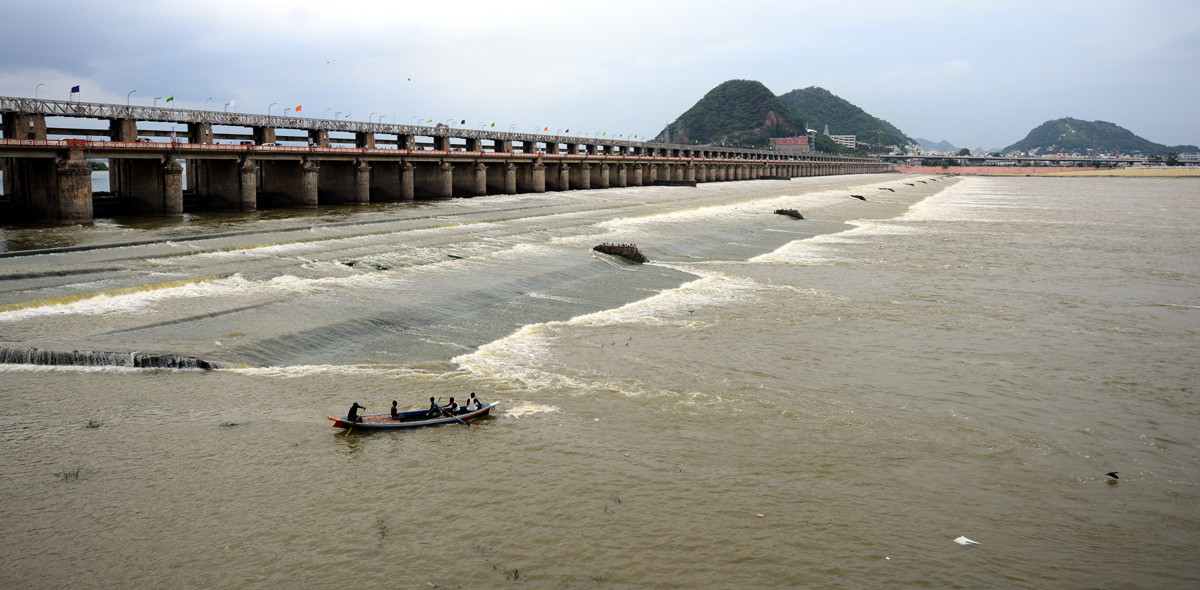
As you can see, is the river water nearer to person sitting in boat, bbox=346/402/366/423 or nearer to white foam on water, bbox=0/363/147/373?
white foam on water, bbox=0/363/147/373

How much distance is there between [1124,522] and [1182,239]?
5391 centimetres

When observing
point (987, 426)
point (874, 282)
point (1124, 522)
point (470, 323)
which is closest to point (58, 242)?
point (470, 323)

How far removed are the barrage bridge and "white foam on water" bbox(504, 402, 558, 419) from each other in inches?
1619

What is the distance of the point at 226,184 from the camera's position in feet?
194

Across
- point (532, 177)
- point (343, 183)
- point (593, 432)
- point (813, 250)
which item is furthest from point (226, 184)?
point (593, 432)

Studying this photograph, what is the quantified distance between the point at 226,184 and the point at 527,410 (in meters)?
51.3

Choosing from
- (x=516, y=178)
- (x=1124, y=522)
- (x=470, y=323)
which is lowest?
(x=1124, y=522)

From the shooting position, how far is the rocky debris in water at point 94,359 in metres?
17.7

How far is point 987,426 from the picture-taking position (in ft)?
51.1

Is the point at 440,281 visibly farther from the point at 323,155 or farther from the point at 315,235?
the point at 323,155

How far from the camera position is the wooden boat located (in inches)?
570

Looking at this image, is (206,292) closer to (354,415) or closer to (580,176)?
(354,415)

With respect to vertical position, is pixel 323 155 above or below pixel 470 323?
above

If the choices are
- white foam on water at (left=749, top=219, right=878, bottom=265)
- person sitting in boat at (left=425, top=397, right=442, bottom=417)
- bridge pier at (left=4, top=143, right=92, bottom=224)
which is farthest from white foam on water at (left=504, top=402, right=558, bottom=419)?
bridge pier at (left=4, top=143, right=92, bottom=224)
